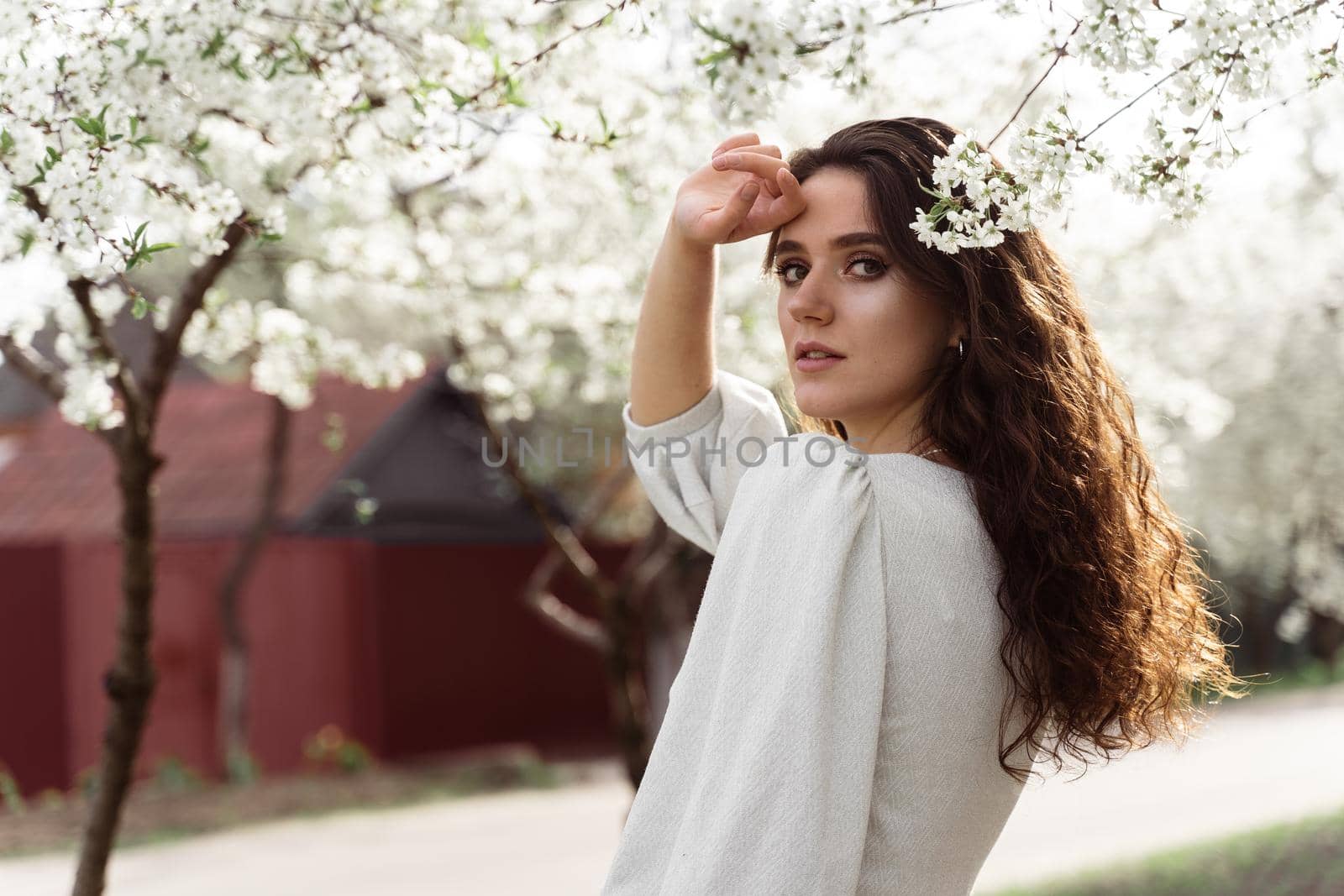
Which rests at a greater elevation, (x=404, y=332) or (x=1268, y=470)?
(x=404, y=332)

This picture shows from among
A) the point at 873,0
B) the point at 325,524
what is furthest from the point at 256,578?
the point at 873,0

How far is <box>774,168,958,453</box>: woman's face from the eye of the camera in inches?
69.8

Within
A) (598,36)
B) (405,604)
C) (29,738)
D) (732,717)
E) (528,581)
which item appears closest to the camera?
(732,717)

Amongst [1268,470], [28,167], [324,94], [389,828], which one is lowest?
[389,828]

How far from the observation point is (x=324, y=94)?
2791 millimetres

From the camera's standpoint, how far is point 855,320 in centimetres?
177

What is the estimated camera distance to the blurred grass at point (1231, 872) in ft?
21.1

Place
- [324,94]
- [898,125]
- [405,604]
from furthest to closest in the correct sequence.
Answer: [405,604] < [324,94] < [898,125]

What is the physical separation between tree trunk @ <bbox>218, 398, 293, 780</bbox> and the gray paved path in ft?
5.20

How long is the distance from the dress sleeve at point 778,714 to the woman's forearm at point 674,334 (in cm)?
47

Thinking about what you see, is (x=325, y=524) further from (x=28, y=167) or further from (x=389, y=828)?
(x=28, y=167)

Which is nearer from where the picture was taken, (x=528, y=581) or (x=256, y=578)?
(x=256, y=578)

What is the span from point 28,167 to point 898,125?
1.35 metres

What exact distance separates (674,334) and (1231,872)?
5.94 m
